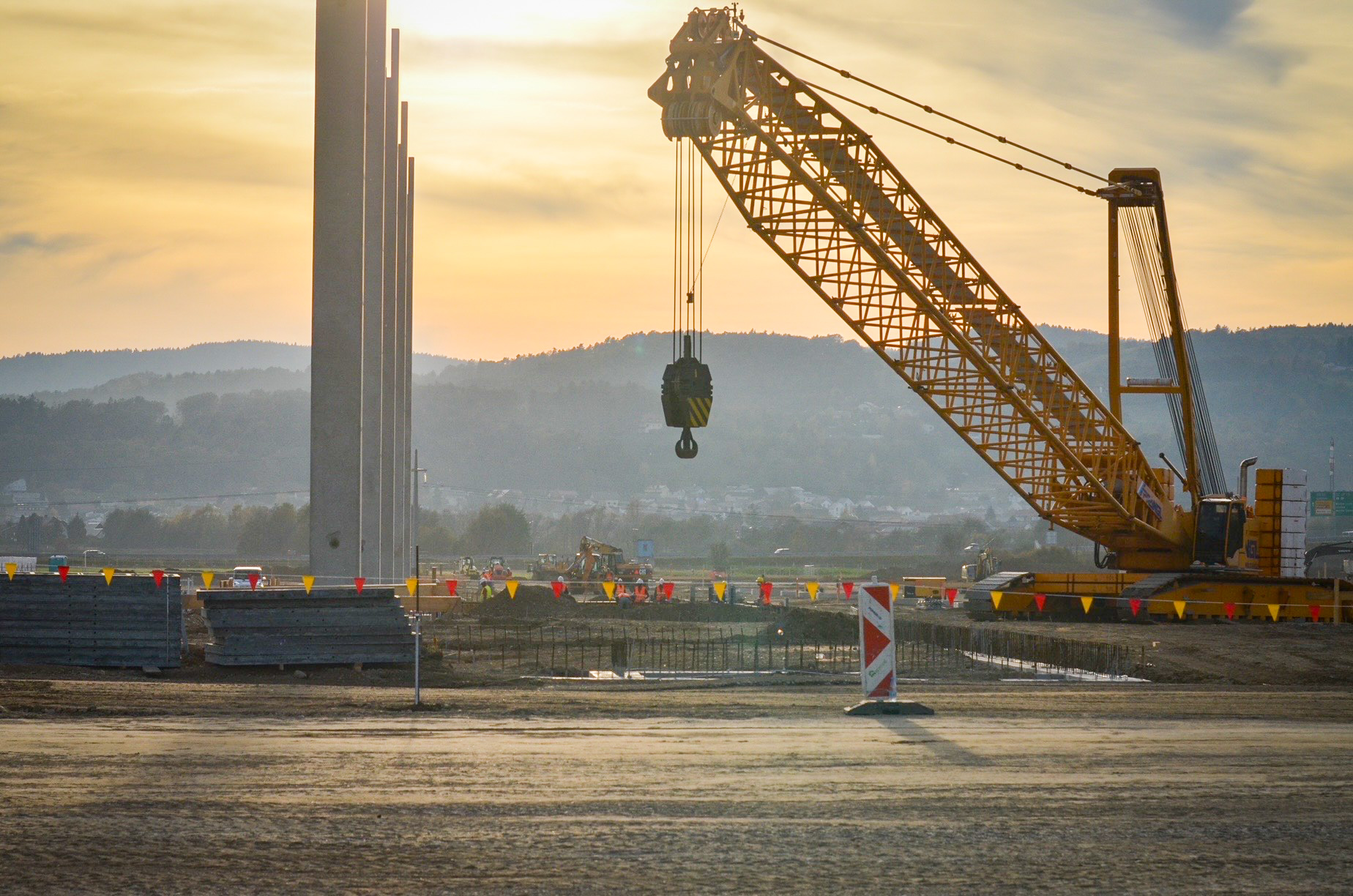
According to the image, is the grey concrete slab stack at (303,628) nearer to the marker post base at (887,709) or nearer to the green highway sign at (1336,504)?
the marker post base at (887,709)

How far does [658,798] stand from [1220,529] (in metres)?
26.9

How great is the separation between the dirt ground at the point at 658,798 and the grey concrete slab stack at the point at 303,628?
14.8 ft

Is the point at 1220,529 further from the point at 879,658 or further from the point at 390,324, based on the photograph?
the point at 390,324

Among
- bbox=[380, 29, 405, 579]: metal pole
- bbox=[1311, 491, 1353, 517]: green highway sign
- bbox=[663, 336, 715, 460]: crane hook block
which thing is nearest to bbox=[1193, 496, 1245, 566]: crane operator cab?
bbox=[663, 336, 715, 460]: crane hook block

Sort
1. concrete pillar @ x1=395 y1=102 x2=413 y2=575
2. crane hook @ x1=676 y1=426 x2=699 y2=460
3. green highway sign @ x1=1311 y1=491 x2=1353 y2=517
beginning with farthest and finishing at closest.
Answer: green highway sign @ x1=1311 y1=491 x2=1353 y2=517 < concrete pillar @ x1=395 y1=102 x2=413 y2=575 < crane hook @ x1=676 y1=426 x2=699 y2=460

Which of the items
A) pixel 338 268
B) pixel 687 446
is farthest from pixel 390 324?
pixel 687 446

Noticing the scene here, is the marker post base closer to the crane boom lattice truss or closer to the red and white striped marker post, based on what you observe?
the red and white striped marker post

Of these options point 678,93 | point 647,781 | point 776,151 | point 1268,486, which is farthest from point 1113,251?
point 647,781

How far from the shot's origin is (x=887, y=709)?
50.1ft

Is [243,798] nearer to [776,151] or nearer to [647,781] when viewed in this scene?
[647,781]

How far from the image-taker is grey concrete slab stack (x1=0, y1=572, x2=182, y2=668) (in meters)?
20.4

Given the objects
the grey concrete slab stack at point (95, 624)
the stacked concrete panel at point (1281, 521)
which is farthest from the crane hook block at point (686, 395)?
the stacked concrete panel at point (1281, 521)

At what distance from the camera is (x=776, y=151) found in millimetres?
29609

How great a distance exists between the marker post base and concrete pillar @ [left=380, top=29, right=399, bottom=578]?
80.1ft
